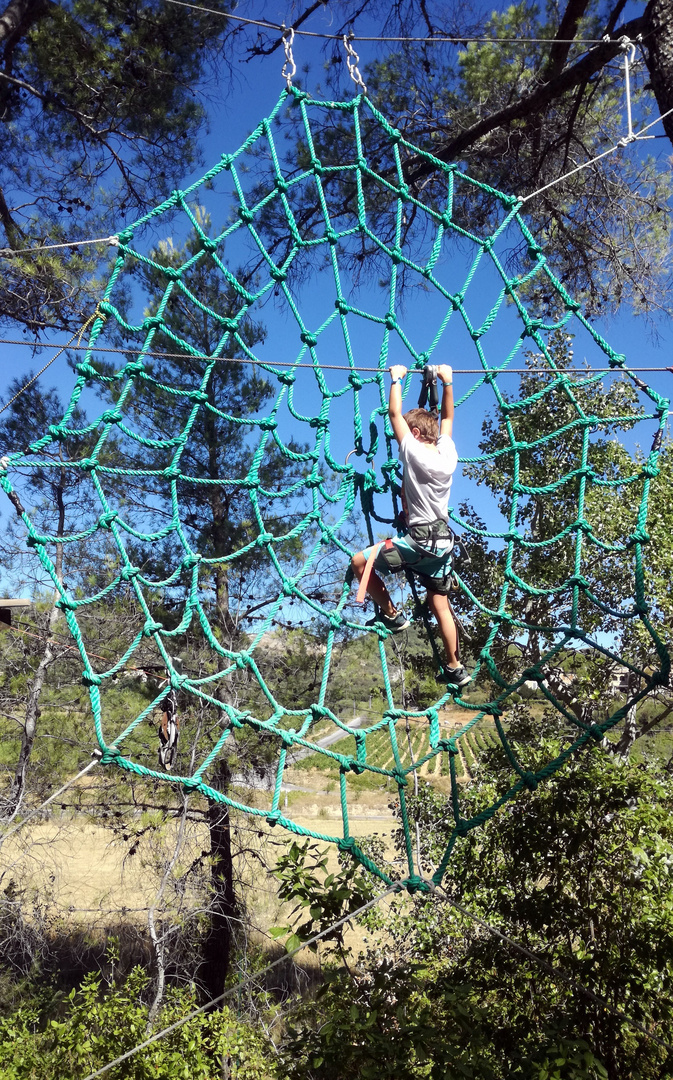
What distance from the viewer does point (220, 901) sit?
541 centimetres

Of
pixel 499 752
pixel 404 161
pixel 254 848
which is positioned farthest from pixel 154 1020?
pixel 404 161

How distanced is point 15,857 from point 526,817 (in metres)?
4.90

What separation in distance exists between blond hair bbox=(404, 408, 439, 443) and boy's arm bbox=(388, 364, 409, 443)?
0.02 meters

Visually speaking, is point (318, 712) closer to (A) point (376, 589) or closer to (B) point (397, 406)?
(A) point (376, 589)

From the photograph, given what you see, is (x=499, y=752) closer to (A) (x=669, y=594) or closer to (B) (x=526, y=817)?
(B) (x=526, y=817)

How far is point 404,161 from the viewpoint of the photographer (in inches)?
137

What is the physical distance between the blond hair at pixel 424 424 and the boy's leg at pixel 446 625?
0.46m

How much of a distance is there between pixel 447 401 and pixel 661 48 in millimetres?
1337

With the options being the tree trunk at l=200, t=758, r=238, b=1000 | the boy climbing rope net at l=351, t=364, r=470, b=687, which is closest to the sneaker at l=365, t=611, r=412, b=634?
the boy climbing rope net at l=351, t=364, r=470, b=687

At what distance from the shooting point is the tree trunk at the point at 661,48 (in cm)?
225

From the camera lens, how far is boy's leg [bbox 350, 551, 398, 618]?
6.79 ft

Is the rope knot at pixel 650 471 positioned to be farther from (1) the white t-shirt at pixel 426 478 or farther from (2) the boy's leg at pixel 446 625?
(2) the boy's leg at pixel 446 625

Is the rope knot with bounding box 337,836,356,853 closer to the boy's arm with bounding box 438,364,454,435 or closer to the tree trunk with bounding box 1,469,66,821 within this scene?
the boy's arm with bounding box 438,364,454,435

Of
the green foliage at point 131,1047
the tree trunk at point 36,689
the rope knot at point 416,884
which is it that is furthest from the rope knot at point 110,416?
the tree trunk at point 36,689
